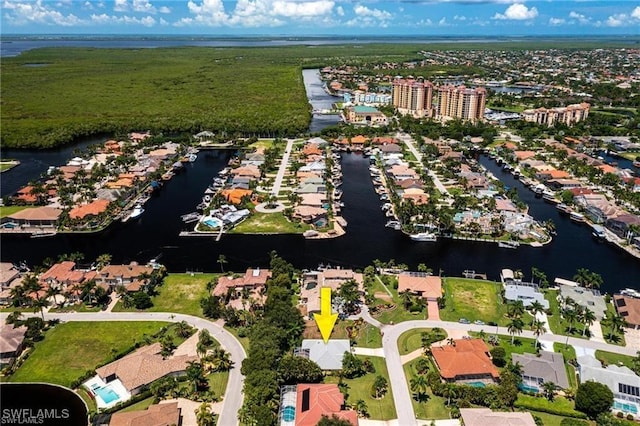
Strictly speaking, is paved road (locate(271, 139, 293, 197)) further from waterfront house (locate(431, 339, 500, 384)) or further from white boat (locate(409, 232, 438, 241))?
waterfront house (locate(431, 339, 500, 384))

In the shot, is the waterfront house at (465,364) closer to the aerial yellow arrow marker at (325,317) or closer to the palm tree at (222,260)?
the aerial yellow arrow marker at (325,317)

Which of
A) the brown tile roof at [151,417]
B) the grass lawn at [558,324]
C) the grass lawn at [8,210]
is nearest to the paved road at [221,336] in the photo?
the brown tile roof at [151,417]

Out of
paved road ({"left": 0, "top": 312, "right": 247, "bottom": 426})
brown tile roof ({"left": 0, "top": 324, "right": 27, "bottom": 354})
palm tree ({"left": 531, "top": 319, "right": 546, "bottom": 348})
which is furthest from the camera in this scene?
palm tree ({"left": 531, "top": 319, "right": 546, "bottom": 348})

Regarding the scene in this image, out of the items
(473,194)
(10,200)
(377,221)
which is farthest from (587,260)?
Result: (10,200)

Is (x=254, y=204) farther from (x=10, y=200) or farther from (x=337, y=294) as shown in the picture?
(x=10, y=200)

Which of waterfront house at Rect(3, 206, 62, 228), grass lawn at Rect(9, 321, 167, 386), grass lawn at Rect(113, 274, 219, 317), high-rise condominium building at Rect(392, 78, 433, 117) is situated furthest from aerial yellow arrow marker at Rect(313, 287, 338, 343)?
high-rise condominium building at Rect(392, 78, 433, 117)

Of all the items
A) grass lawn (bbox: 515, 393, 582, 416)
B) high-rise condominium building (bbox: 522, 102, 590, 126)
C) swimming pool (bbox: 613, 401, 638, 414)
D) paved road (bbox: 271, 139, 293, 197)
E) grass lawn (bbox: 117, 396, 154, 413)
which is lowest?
grass lawn (bbox: 117, 396, 154, 413)

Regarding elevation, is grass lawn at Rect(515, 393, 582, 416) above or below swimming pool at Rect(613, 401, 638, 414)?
below
